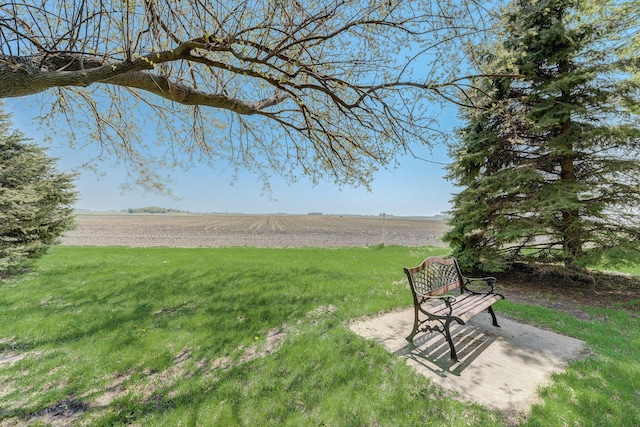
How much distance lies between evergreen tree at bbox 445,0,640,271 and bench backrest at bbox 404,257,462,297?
2.53 m

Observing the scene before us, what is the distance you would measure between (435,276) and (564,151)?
17.2 feet

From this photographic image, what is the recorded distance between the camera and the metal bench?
3.48 meters

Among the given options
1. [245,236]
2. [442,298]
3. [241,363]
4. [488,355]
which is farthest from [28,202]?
[245,236]

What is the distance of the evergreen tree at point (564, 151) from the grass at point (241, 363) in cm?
240

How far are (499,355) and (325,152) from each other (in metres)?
4.58

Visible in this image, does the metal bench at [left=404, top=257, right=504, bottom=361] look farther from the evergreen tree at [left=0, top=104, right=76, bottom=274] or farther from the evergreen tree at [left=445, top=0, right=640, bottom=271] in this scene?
the evergreen tree at [left=0, top=104, right=76, bottom=274]

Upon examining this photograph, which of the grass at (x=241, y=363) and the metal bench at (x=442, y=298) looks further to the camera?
the metal bench at (x=442, y=298)

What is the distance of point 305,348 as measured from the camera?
3.55 meters

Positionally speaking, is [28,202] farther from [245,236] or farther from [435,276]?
[245,236]

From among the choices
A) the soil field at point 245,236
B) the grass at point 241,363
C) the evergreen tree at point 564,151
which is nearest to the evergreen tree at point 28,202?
the soil field at point 245,236

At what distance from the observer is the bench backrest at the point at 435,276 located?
4.19 m

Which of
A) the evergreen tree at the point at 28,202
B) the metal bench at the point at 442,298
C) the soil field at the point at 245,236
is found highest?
the evergreen tree at the point at 28,202

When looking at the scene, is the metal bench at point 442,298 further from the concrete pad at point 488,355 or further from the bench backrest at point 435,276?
the concrete pad at point 488,355

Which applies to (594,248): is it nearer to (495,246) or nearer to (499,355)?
(495,246)
